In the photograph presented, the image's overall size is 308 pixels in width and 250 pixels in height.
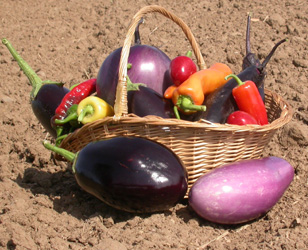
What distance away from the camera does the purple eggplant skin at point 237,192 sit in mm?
2488

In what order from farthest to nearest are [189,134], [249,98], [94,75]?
[94,75]
[249,98]
[189,134]

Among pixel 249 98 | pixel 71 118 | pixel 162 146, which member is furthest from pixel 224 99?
pixel 71 118

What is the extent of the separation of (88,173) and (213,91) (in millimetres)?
1021

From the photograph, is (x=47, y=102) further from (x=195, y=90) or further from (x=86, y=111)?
(x=195, y=90)

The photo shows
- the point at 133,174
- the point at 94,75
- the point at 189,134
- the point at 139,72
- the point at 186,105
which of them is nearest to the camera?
the point at 133,174

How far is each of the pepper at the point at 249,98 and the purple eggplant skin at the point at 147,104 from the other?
42 cm

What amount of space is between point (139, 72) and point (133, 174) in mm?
851

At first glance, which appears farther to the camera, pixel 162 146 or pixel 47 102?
pixel 47 102

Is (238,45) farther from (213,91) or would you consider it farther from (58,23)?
(58,23)

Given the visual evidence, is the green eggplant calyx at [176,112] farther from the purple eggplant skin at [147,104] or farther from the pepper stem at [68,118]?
the pepper stem at [68,118]

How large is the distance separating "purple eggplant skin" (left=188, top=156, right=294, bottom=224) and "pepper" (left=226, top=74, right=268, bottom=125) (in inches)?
15.4

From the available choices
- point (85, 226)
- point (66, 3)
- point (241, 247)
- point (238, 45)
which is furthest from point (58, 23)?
point (241, 247)

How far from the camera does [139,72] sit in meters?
3.06

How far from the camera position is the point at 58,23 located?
18.5ft
